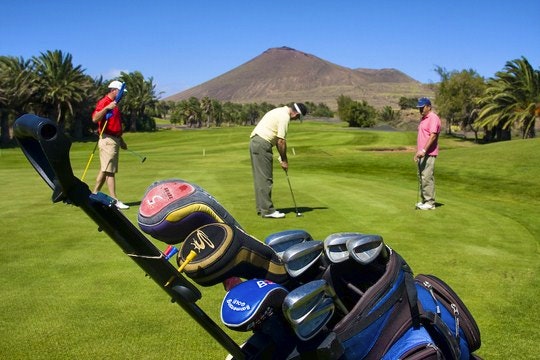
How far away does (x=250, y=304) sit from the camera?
226 cm

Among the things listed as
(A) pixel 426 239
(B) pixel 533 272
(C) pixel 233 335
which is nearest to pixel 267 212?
(A) pixel 426 239

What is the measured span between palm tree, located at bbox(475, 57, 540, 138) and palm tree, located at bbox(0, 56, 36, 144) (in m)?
42.6

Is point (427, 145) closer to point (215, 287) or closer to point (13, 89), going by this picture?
point (215, 287)

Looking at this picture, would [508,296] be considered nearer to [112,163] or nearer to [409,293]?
[409,293]

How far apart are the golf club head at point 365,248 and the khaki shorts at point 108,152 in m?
7.62

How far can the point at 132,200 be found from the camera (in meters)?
10.2

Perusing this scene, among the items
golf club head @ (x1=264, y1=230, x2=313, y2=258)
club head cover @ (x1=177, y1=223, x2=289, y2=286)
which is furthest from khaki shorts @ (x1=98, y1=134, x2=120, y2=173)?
club head cover @ (x1=177, y1=223, x2=289, y2=286)

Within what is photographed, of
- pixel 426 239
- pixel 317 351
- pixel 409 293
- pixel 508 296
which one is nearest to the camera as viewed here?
pixel 317 351

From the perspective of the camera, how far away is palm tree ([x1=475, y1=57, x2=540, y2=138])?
42.6 meters

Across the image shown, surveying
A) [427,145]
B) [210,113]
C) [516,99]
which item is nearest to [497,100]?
[516,99]

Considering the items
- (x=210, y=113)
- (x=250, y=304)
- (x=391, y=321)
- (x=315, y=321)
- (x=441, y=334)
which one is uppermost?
(x=250, y=304)

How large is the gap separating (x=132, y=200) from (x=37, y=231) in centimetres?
319

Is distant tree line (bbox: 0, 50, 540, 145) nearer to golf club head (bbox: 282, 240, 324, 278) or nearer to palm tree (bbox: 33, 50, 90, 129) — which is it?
palm tree (bbox: 33, 50, 90, 129)

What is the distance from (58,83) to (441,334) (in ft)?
197
